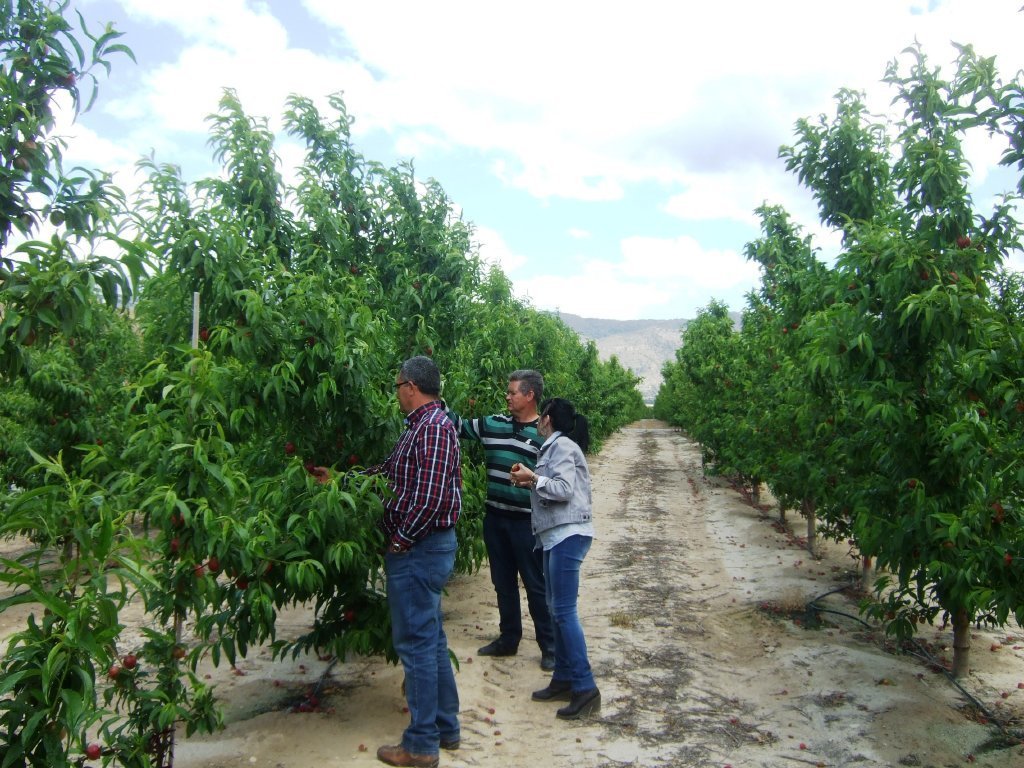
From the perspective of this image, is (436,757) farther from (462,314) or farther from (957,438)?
(462,314)

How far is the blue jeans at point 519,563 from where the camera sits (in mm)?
5648

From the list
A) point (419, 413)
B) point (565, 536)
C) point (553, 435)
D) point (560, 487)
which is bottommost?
point (565, 536)

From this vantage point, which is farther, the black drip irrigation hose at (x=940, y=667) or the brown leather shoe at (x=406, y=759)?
the black drip irrigation hose at (x=940, y=667)

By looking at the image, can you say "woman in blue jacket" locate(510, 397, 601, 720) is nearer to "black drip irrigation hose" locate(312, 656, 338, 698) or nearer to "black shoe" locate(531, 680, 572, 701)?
"black shoe" locate(531, 680, 572, 701)

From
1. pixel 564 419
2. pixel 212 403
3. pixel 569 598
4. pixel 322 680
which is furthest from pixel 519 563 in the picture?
pixel 212 403

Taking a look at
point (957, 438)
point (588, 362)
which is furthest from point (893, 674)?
point (588, 362)

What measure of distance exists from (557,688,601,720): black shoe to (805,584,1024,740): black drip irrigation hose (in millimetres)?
2375

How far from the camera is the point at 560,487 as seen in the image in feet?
15.6

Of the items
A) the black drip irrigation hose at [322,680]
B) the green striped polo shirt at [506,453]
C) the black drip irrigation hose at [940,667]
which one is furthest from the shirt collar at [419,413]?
the black drip irrigation hose at [940,667]

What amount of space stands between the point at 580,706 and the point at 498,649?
1239 millimetres

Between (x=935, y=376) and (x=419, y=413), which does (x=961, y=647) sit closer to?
(x=935, y=376)

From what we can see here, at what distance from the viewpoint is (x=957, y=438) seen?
4.21m

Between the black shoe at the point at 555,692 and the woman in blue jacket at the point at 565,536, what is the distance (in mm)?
165

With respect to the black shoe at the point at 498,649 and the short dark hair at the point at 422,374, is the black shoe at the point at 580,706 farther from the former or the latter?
the short dark hair at the point at 422,374
